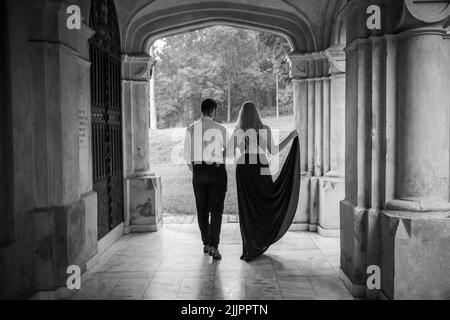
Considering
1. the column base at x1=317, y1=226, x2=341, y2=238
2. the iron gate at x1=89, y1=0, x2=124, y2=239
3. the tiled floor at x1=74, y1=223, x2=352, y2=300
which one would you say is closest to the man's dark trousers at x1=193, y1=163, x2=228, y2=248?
the tiled floor at x1=74, y1=223, x2=352, y2=300

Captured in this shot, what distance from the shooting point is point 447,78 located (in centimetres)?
398

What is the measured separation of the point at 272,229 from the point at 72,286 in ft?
8.67

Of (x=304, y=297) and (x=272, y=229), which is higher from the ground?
(x=272, y=229)

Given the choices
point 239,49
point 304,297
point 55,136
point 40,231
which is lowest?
point 304,297

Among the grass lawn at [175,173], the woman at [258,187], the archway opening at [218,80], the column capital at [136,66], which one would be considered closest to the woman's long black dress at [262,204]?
the woman at [258,187]

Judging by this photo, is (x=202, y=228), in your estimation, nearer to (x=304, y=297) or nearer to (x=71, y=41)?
(x=304, y=297)

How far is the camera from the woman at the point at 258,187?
5840mm

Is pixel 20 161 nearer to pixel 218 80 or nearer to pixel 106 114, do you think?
pixel 106 114

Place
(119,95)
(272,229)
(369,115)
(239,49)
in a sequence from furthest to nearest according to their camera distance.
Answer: (239,49) < (119,95) < (272,229) < (369,115)

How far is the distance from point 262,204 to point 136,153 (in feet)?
9.45

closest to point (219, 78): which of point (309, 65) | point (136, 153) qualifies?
point (309, 65)

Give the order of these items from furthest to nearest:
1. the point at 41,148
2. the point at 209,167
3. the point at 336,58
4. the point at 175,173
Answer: the point at 175,173
the point at 336,58
the point at 209,167
the point at 41,148

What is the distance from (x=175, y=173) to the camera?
1733cm

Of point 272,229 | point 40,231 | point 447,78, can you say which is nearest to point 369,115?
point 447,78
